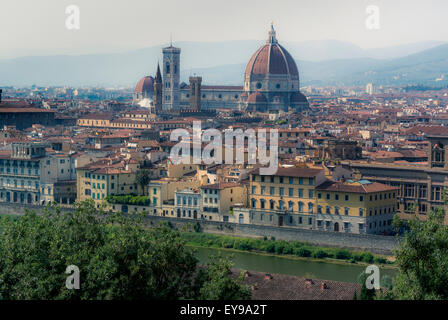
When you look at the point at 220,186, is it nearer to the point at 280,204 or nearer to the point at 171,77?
the point at 280,204

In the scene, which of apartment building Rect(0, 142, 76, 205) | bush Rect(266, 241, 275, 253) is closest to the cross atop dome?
apartment building Rect(0, 142, 76, 205)

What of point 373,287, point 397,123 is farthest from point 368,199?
point 397,123

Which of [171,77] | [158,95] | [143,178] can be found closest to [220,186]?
[143,178]

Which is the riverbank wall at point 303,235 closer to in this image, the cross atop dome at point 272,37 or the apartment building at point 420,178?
the apartment building at point 420,178

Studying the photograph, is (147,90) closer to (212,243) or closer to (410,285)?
(212,243)

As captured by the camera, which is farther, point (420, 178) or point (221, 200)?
point (221, 200)

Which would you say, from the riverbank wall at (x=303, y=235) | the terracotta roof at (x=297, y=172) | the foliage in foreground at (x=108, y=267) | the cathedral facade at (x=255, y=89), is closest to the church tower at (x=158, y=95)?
the cathedral facade at (x=255, y=89)
